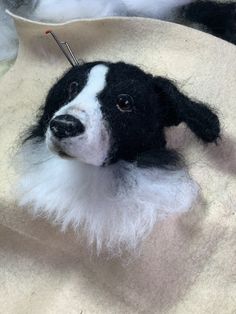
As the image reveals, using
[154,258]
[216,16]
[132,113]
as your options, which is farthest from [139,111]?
[216,16]

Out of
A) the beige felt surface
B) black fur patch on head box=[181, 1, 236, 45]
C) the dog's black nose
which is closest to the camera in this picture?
the dog's black nose

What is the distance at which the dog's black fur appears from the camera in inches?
24.9

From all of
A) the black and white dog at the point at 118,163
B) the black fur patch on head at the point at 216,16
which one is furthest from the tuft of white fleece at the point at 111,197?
the black fur patch on head at the point at 216,16

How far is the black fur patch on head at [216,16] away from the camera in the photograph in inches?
39.1

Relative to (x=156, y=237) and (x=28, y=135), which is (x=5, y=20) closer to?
(x=28, y=135)

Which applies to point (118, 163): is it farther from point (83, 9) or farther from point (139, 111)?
point (83, 9)

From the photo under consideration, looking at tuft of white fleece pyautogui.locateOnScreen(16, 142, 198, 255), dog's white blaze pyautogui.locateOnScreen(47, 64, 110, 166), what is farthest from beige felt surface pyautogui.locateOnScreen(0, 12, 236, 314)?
dog's white blaze pyautogui.locateOnScreen(47, 64, 110, 166)

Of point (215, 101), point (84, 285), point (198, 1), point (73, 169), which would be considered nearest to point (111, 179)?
point (73, 169)

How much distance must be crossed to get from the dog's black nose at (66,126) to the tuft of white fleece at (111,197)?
87 millimetres

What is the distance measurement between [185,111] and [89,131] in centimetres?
12

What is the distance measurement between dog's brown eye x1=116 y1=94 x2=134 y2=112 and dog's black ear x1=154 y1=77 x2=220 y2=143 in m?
0.05

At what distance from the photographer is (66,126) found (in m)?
0.58

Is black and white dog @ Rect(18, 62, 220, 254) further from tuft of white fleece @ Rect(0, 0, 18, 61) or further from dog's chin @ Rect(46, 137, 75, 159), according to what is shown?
tuft of white fleece @ Rect(0, 0, 18, 61)

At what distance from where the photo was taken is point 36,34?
0.93 metres
